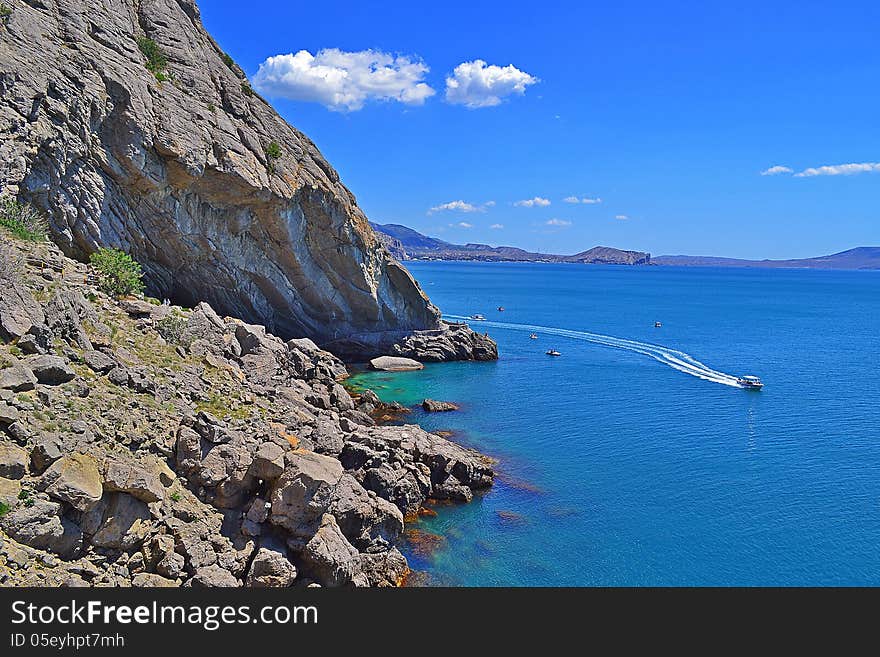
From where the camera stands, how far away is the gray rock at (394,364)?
67938mm

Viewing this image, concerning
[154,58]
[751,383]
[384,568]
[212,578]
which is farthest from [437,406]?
[154,58]

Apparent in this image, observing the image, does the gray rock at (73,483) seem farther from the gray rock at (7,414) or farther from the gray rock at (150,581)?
the gray rock at (150,581)

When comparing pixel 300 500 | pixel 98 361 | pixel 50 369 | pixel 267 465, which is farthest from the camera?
pixel 98 361

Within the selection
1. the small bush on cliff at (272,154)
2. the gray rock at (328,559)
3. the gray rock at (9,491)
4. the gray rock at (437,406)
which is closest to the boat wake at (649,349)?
the gray rock at (437,406)

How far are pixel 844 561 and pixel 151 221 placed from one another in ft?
160

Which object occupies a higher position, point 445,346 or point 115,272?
point 115,272

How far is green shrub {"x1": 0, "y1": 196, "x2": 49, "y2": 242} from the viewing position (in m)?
31.5

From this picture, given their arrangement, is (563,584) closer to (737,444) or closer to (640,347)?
(737,444)

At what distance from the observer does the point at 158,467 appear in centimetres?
2359

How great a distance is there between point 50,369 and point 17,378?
4.27 feet

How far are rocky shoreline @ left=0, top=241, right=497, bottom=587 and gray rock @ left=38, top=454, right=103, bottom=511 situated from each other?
4cm

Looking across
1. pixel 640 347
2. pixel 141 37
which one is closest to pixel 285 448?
pixel 141 37

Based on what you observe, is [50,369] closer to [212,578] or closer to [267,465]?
[267,465]

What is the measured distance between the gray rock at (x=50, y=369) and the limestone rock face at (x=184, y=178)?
60.4 inches
